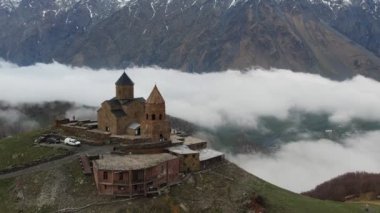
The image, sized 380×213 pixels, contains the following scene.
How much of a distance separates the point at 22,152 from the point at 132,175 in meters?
25.1

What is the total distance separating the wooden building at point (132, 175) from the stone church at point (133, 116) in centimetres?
1059

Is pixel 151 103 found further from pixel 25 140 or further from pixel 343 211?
pixel 343 211

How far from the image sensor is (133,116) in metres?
108

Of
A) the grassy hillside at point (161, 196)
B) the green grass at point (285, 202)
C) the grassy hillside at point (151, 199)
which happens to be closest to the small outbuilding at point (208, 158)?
the grassy hillside at point (151, 199)

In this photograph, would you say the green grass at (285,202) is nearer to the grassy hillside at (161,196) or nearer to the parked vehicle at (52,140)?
the grassy hillside at (161,196)

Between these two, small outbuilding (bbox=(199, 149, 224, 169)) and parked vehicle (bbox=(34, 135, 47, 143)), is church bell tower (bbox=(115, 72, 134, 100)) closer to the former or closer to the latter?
parked vehicle (bbox=(34, 135, 47, 143))

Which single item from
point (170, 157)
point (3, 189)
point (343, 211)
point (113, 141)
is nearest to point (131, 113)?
point (113, 141)

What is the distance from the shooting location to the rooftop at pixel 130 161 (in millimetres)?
85681

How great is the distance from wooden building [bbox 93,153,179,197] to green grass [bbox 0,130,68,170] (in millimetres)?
11668

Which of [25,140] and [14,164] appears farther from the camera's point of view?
[25,140]

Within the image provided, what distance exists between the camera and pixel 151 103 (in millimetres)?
100312

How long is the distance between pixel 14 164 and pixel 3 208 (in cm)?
1095

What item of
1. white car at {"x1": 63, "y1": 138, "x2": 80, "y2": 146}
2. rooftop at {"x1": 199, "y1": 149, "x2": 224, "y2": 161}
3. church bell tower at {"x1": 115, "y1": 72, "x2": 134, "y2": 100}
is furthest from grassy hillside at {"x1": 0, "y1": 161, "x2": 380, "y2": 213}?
church bell tower at {"x1": 115, "y1": 72, "x2": 134, "y2": 100}

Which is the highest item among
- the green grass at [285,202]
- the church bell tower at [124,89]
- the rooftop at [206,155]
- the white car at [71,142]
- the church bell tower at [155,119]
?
the church bell tower at [124,89]
